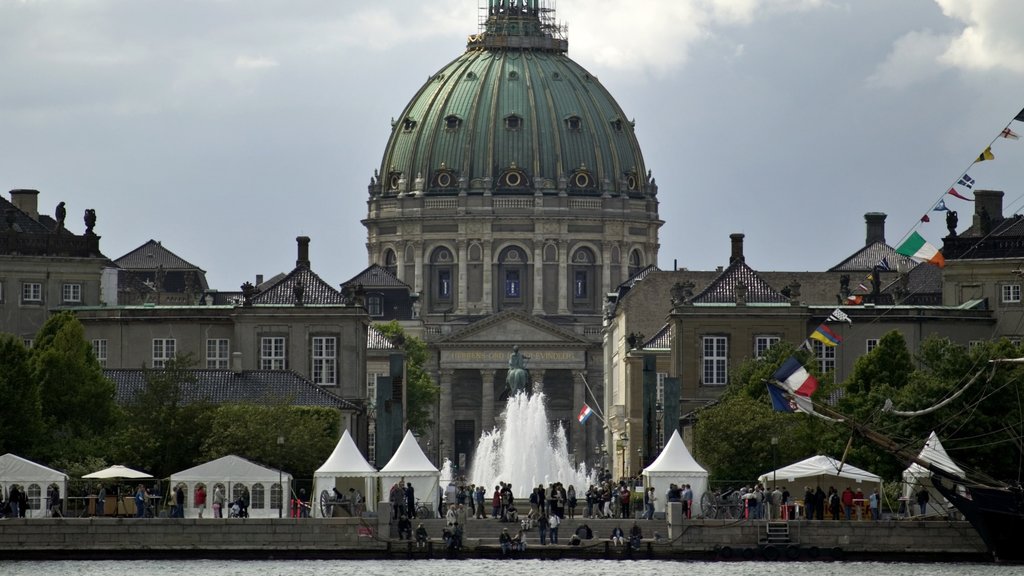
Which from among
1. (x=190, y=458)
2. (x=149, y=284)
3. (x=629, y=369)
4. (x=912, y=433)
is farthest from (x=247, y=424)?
(x=149, y=284)

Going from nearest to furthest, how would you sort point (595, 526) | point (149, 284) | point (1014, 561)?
point (1014, 561) < point (595, 526) < point (149, 284)

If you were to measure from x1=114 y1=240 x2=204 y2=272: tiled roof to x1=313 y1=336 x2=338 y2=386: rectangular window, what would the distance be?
67961mm

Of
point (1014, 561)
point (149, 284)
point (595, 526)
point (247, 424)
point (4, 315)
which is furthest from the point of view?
point (149, 284)

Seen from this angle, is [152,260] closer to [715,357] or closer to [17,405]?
[715,357]

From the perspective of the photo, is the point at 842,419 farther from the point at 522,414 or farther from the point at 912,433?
the point at 522,414

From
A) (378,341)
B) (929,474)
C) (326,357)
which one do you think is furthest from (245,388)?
(378,341)

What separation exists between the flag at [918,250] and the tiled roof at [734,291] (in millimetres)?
Answer: 37526

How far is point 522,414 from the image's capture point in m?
131

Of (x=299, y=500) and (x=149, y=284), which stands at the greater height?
A: (x=149, y=284)

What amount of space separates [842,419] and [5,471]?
2301cm

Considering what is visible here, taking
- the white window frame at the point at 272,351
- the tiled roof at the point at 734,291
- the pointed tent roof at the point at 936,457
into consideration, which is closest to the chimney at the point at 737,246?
the tiled roof at the point at 734,291

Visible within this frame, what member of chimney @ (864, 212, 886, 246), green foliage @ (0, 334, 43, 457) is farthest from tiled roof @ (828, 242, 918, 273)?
green foliage @ (0, 334, 43, 457)

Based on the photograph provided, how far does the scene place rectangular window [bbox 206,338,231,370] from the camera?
12610 centimetres

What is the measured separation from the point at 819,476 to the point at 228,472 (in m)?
16.6
